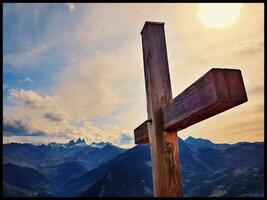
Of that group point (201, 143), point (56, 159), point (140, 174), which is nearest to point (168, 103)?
point (140, 174)

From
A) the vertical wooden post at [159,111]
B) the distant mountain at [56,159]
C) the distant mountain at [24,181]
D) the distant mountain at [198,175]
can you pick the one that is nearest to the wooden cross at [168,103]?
the vertical wooden post at [159,111]

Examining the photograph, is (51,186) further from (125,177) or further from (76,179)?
(125,177)

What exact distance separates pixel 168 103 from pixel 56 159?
147m

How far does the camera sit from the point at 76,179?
105438mm

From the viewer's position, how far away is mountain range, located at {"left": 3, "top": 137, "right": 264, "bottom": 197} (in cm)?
7150

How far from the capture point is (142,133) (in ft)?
6.24

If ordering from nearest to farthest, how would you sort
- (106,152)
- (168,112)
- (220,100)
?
1. (220,100)
2. (168,112)
3. (106,152)

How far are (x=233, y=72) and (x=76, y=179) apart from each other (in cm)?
11168

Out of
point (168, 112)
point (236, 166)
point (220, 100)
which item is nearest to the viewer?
point (220, 100)

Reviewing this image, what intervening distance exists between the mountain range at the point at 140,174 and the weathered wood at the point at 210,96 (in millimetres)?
68165

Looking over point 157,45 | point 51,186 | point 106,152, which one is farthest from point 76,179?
point 157,45

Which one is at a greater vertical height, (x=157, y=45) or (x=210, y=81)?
(x=157, y=45)

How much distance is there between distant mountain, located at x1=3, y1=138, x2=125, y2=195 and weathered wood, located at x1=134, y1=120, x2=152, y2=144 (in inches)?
4131

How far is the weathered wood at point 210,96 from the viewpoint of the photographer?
0.95 metres
